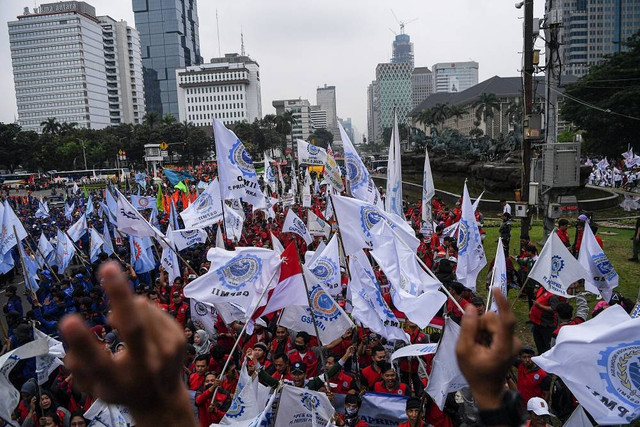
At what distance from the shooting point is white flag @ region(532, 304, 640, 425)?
3.94 meters

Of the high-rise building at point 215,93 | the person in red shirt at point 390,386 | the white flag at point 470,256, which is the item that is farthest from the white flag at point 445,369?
the high-rise building at point 215,93

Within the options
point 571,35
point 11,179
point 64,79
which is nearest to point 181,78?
point 64,79

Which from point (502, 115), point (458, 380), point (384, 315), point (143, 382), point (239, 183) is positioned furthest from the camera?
point (502, 115)

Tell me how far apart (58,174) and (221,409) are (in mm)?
72312

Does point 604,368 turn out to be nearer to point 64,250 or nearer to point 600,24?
point 64,250

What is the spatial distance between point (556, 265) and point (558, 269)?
6 centimetres

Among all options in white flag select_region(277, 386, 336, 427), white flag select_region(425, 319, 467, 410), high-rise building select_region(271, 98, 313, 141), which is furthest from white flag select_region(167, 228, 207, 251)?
high-rise building select_region(271, 98, 313, 141)

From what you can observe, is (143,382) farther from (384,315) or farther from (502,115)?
(502,115)

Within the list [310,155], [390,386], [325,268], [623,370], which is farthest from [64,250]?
[623,370]

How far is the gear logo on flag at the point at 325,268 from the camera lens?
768 centimetres

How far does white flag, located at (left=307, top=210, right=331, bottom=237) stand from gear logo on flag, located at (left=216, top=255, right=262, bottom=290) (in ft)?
22.5

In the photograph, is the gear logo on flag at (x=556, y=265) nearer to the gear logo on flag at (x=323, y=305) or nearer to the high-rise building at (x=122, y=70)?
the gear logo on flag at (x=323, y=305)

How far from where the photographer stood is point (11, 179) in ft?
224

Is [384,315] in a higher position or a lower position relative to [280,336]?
higher
